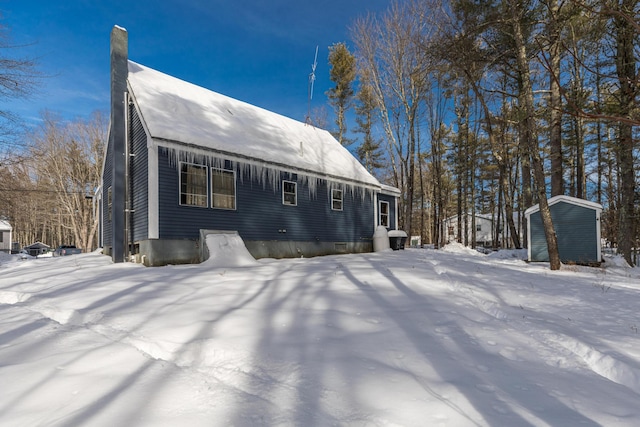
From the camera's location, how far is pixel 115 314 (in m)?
3.64

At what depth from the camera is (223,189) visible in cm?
975

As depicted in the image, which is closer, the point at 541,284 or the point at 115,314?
the point at 115,314

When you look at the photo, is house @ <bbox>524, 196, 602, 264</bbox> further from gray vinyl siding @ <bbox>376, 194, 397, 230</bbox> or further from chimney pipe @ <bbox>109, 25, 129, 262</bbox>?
chimney pipe @ <bbox>109, 25, 129, 262</bbox>

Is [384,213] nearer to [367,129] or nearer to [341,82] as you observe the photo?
[367,129]

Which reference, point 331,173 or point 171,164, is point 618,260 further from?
point 171,164

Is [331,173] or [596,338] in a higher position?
[331,173]

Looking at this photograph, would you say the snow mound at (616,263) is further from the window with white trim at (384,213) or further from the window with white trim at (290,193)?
the window with white trim at (290,193)

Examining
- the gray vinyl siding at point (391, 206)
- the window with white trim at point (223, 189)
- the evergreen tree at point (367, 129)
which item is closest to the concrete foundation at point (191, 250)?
the window with white trim at point (223, 189)

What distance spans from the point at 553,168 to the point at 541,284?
8.57 m

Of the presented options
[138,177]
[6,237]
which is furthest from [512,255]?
[6,237]

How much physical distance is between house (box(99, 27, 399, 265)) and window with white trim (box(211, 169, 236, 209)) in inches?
1.2

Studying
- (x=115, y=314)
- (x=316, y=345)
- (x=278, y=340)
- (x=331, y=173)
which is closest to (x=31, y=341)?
(x=115, y=314)

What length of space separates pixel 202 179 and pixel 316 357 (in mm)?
7782

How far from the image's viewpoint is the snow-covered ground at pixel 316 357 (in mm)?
1862
